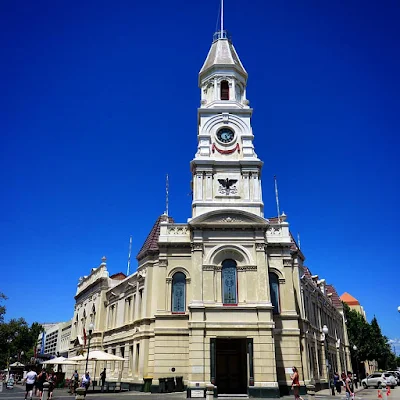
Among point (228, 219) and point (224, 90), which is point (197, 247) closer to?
point (228, 219)

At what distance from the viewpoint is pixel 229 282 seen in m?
32.0

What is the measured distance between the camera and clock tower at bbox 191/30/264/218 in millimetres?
35375

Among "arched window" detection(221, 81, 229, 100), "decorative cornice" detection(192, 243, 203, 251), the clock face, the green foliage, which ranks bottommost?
the green foliage

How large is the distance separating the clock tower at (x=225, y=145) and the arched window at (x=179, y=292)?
18.7ft

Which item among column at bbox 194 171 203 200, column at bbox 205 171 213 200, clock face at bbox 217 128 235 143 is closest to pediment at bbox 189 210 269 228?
column at bbox 205 171 213 200

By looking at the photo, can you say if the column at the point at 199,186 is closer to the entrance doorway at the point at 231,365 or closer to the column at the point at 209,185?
the column at the point at 209,185

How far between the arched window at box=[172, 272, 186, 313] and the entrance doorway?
4.07 meters

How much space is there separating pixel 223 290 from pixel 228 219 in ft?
18.6

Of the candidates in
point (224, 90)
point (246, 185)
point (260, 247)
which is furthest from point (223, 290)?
point (224, 90)

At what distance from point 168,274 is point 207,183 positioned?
8598 mm

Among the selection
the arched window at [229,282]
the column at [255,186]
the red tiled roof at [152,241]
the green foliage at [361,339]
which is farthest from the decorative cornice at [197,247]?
the green foliage at [361,339]

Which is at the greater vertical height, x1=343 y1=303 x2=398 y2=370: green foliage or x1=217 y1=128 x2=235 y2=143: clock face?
x1=217 y1=128 x2=235 y2=143: clock face

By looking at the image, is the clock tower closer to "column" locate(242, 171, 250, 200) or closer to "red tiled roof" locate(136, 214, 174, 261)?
"column" locate(242, 171, 250, 200)

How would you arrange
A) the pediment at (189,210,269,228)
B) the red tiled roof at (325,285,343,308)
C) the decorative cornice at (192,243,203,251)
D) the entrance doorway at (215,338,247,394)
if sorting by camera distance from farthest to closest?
→ the red tiled roof at (325,285,343,308) < the pediment at (189,210,269,228) < the decorative cornice at (192,243,203,251) < the entrance doorway at (215,338,247,394)
